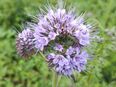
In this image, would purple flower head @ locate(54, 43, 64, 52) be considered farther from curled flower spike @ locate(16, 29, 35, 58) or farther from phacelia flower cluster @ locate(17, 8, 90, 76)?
curled flower spike @ locate(16, 29, 35, 58)

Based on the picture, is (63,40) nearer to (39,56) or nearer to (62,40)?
(62,40)

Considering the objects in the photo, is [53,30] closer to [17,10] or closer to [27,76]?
[27,76]

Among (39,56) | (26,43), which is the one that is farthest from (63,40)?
(39,56)

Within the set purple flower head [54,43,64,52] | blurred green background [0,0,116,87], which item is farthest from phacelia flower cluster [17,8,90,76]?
blurred green background [0,0,116,87]

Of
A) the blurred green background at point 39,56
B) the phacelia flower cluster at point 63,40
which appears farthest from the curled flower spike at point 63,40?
the blurred green background at point 39,56

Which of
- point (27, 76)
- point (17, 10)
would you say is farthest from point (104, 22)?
point (27, 76)

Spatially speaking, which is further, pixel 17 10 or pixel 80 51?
pixel 17 10
